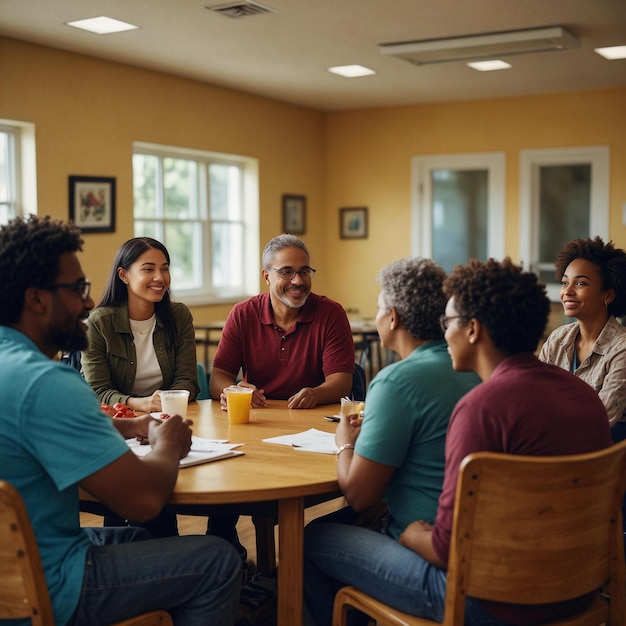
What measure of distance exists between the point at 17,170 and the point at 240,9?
6.62ft

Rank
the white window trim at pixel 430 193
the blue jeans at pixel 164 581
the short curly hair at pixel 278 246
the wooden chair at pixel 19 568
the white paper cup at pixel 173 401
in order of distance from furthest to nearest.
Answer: the white window trim at pixel 430 193 → the short curly hair at pixel 278 246 → the white paper cup at pixel 173 401 → the blue jeans at pixel 164 581 → the wooden chair at pixel 19 568

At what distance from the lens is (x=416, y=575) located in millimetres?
1717

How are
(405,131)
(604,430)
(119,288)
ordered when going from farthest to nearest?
1. (405,131)
2. (119,288)
3. (604,430)

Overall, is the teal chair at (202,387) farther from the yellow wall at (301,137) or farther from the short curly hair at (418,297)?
the yellow wall at (301,137)

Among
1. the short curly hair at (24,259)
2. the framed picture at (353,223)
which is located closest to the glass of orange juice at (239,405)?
the short curly hair at (24,259)

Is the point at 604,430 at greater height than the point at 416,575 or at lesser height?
greater

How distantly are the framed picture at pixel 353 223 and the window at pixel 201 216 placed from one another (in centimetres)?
133

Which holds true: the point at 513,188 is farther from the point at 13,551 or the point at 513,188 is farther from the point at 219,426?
the point at 13,551

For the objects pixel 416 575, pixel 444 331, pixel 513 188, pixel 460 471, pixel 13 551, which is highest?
pixel 513 188

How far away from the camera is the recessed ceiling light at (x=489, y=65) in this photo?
657 centimetres

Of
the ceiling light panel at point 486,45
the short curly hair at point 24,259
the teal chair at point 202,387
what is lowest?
the teal chair at point 202,387

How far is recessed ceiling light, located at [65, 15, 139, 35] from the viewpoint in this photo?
17.1ft

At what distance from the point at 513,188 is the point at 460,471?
714 cm

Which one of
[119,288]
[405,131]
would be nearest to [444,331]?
[119,288]
